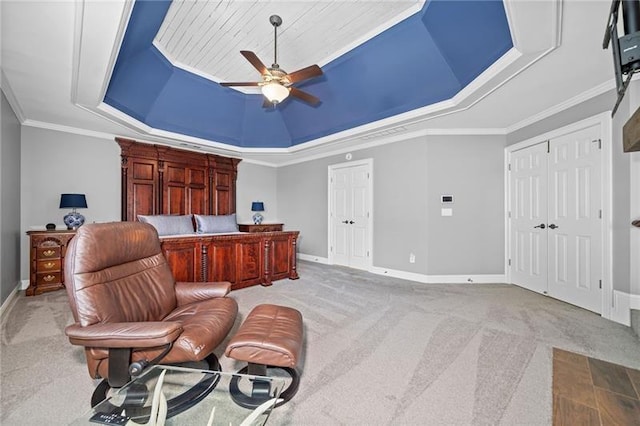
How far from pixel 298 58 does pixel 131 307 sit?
3.51 metres

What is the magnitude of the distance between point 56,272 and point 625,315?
7.10 m

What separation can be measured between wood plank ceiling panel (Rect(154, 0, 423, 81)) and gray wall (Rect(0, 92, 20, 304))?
2.15m

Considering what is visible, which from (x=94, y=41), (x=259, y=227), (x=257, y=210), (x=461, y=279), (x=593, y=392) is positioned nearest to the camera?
(x=593, y=392)

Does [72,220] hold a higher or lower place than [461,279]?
higher

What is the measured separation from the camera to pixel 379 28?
10.3ft

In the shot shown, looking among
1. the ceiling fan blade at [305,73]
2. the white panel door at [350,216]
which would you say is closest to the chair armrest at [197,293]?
the ceiling fan blade at [305,73]

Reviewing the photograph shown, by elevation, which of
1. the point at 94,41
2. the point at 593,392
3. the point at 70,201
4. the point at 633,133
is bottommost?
the point at 593,392

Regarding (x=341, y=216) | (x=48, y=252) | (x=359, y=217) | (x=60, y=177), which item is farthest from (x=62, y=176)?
(x=359, y=217)

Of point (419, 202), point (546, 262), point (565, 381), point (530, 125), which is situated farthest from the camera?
point (419, 202)

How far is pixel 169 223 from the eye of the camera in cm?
432

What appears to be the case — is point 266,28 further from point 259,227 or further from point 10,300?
point 10,300

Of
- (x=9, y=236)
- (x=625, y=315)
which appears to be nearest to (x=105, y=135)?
(x=9, y=236)

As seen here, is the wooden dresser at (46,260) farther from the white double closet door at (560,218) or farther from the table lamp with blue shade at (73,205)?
the white double closet door at (560,218)

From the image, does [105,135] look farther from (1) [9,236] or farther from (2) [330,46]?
(2) [330,46]
